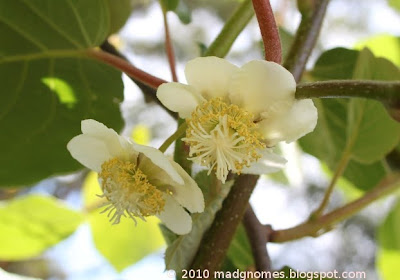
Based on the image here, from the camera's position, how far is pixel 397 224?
81 centimetres

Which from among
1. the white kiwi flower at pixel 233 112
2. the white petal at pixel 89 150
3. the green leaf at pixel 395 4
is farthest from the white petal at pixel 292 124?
the green leaf at pixel 395 4

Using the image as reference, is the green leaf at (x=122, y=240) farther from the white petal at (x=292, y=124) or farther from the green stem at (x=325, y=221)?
the white petal at (x=292, y=124)

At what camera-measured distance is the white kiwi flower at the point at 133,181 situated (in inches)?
14.9

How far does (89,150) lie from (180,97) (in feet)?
0.26

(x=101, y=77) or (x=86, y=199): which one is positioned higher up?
(x=101, y=77)

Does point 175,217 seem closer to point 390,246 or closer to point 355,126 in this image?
point 355,126

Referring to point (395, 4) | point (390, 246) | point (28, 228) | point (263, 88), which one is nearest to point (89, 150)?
point (263, 88)

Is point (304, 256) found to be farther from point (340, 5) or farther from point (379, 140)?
point (379, 140)

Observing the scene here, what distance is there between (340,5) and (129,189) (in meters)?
3.55

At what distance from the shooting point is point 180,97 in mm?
355

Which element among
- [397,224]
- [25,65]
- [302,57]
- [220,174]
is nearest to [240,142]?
[220,174]

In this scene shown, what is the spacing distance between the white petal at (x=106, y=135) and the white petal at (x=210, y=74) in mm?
61

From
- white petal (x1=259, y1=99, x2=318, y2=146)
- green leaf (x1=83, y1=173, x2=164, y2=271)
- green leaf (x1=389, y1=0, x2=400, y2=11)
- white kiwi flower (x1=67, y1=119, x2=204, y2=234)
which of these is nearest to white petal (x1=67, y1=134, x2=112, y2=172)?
white kiwi flower (x1=67, y1=119, x2=204, y2=234)

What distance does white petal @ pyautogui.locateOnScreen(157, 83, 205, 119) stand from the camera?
1.14 feet
